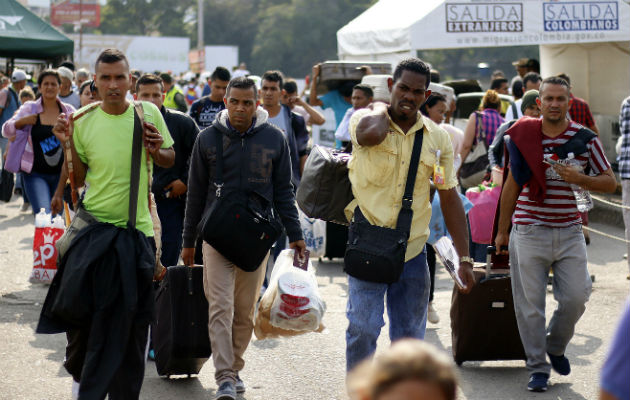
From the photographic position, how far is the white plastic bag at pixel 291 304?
18.8 ft

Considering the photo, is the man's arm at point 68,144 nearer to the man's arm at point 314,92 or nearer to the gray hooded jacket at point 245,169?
the gray hooded jacket at point 245,169

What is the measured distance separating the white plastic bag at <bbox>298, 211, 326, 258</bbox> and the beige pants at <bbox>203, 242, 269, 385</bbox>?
433cm

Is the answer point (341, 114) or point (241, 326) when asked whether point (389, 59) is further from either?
point (241, 326)

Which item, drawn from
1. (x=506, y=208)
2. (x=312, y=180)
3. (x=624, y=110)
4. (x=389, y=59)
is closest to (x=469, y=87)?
(x=389, y=59)

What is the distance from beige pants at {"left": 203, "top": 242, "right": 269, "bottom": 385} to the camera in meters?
6.07

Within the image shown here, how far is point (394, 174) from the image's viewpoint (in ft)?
16.4

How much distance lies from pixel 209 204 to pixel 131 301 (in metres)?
1.25

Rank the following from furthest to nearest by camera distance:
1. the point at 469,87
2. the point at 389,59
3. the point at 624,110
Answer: the point at 469,87 → the point at 389,59 → the point at 624,110

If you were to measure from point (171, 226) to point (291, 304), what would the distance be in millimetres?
1842

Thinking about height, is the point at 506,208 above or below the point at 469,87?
below

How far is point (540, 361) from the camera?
649 cm

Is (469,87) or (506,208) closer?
(506,208)

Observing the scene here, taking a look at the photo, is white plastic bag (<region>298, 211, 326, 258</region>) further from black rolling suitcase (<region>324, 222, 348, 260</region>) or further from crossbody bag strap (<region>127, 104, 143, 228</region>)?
crossbody bag strap (<region>127, 104, 143, 228</region>)

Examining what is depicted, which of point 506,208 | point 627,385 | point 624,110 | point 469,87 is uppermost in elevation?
point 469,87
